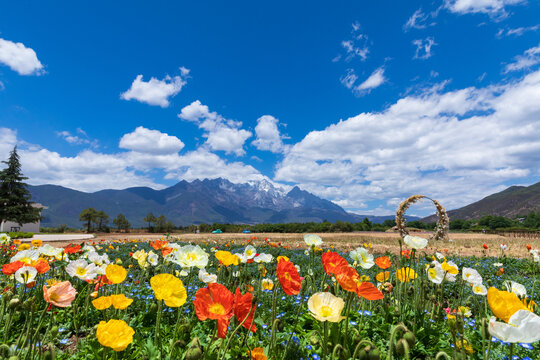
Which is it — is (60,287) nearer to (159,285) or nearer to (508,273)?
(159,285)

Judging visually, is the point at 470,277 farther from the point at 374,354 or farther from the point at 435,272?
the point at 374,354

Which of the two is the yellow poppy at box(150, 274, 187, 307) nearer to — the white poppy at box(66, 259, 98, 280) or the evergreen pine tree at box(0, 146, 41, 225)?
the white poppy at box(66, 259, 98, 280)

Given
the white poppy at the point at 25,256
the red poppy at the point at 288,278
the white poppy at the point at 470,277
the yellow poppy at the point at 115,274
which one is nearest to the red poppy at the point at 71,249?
the white poppy at the point at 25,256

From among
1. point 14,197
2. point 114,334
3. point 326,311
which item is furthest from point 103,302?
point 14,197

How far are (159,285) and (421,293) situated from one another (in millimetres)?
2927

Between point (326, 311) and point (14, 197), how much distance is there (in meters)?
52.2

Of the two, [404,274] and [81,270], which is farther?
[404,274]

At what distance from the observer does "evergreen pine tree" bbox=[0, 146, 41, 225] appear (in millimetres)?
38250

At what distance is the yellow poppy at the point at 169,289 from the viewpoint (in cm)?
140

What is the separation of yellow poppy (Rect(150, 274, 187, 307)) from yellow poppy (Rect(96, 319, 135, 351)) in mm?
191

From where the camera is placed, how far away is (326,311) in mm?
1477

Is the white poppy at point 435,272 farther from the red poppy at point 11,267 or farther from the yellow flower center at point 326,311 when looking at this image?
the red poppy at point 11,267

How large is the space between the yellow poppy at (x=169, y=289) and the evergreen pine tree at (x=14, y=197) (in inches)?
1963

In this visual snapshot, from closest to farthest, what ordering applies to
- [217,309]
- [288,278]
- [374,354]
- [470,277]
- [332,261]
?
1. [374,354]
2. [217,309]
3. [288,278]
4. [332,261]
5. [470,277]
